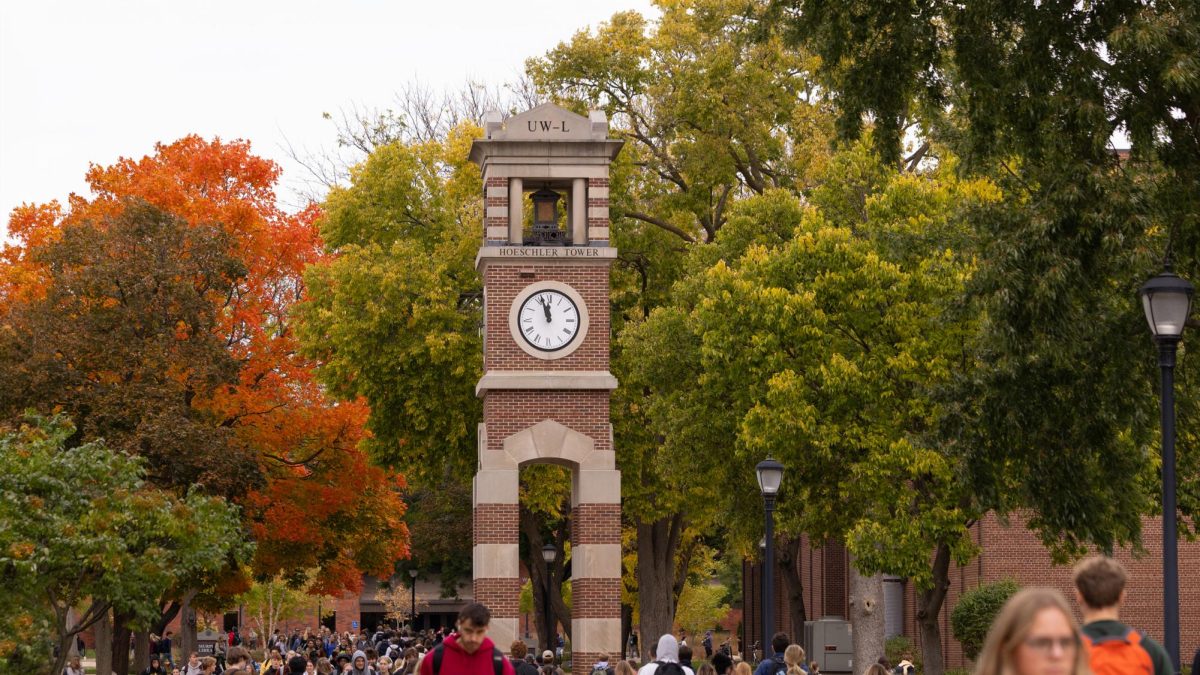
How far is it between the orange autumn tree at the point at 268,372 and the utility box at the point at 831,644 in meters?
12.6

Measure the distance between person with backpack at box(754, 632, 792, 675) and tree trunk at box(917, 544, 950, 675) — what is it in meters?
13.6

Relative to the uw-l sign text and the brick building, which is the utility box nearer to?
the brick building

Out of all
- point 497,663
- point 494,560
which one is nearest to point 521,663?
point 497,663

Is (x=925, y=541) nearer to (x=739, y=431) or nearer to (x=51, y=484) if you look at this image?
(x=739, y=431)

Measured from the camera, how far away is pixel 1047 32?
20.4 metres

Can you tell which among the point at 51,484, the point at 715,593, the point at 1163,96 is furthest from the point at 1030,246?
the point at 715,593

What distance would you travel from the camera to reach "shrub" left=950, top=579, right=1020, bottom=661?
4222 centimetres

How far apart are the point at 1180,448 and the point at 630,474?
20081 mm

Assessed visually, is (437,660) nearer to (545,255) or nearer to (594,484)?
(594,484)

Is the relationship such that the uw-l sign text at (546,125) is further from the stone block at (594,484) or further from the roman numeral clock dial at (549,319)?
the stone block at (594,484)

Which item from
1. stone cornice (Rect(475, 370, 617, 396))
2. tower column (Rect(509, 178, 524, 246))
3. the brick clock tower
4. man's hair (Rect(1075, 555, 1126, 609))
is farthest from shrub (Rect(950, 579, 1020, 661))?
man's hair (Rect(1075, 555, 1126, 609))

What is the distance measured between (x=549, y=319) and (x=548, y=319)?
0.7 inches

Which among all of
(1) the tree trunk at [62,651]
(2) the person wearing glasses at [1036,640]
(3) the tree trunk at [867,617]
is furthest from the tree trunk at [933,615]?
(2) the person wearing glasses at [1036,640]

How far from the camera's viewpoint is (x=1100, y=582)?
7133 mm
